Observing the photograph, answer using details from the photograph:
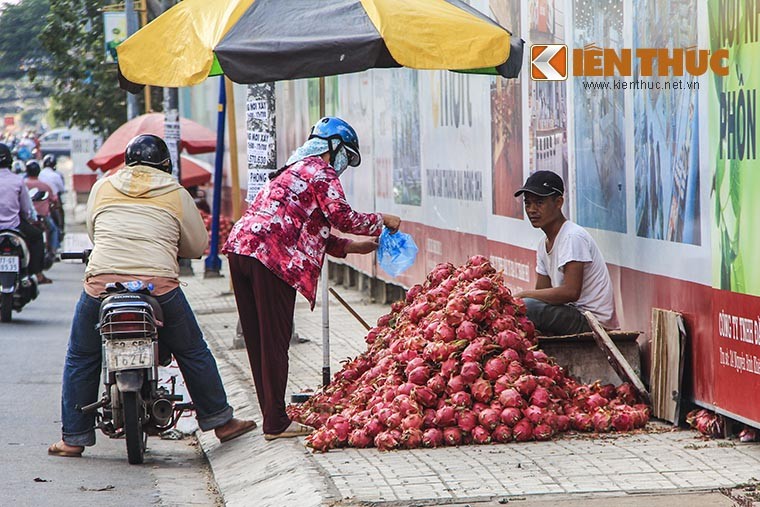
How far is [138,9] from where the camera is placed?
23.6 metres

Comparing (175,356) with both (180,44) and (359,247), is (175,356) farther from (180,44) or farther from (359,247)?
(180,44)

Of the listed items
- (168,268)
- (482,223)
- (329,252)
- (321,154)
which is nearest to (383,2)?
(321,154)

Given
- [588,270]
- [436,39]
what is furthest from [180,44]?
[588,270]

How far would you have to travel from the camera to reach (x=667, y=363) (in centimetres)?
761

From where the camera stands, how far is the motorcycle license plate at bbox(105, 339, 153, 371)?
301 inches

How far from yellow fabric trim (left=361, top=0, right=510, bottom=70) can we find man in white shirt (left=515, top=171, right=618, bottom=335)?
860 millimetres

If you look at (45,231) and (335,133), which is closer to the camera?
(335,133)

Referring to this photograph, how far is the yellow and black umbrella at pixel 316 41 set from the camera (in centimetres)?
791

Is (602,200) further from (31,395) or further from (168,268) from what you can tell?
(31,395)

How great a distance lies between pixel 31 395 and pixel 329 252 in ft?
12.4

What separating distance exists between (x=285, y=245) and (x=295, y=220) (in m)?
0.15

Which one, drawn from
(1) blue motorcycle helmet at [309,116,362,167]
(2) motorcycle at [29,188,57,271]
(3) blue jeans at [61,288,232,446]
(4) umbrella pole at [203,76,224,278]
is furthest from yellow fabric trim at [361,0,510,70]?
(2) motorcycle at [29,188,57,271]

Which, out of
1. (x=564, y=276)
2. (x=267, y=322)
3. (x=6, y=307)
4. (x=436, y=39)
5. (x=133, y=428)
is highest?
(x=436, y=39)

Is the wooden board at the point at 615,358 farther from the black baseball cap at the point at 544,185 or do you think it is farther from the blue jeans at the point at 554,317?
the black baseball cap at the point at 544,185
